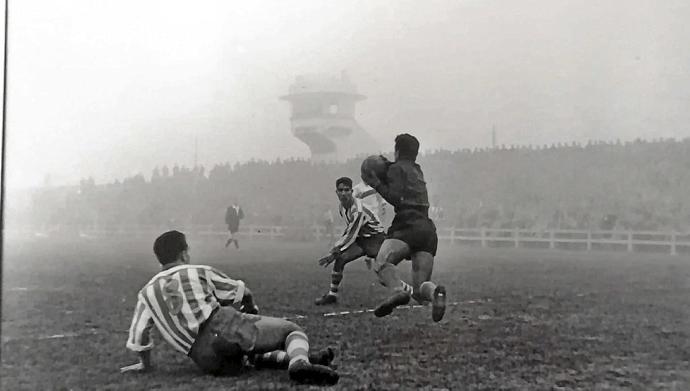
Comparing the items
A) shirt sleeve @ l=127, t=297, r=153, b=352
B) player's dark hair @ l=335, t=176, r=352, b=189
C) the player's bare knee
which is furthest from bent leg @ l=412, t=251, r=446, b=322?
shirt sleeve @ l=127, t=297, r=153, b=352

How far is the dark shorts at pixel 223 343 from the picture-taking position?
7.54 feet

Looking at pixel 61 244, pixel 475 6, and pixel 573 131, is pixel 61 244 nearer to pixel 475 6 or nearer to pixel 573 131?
pixel 475 6

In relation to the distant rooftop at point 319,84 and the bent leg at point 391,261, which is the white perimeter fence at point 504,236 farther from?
the distant rooftop at point 319,84

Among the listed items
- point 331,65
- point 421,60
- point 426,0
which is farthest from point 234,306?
point 426,0

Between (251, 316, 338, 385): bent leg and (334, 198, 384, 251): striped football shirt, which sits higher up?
(334, 198, 384, 251): striped football shirt

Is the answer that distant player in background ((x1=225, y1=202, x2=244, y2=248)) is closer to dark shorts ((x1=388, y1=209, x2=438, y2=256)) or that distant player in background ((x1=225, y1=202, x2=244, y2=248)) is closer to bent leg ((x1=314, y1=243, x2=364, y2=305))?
bent leg ((x1=314, y1=243, x2=364, y2=305))

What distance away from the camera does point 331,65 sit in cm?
292

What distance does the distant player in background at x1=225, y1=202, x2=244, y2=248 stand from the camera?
2.74m

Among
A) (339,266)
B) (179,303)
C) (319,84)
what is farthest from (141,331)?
(319,84)

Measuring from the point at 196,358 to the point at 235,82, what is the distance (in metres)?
1.25

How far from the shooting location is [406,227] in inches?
107

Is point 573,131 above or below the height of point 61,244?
above

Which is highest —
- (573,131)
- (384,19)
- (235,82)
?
(384,19)

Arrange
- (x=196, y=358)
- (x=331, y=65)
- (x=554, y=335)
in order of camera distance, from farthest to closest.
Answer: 1. (x=331, y=65)
2. (x=554, y=335)
3. (x=196, y=358)
